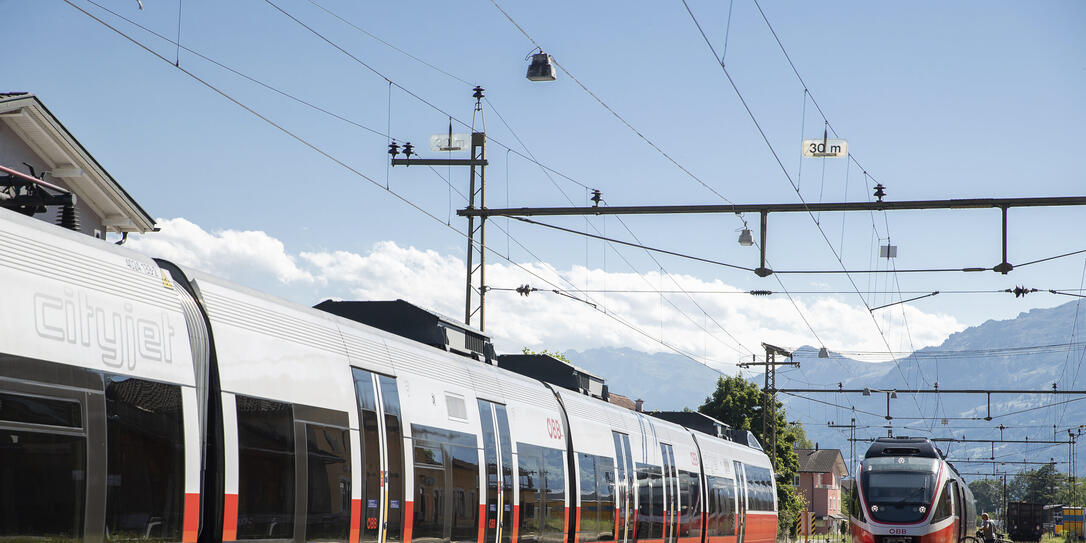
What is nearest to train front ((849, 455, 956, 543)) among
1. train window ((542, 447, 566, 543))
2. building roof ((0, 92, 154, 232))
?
train window ((542, 447, 566, 543))

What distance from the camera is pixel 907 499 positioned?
3177 centimetres

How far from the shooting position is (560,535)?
58.7ft

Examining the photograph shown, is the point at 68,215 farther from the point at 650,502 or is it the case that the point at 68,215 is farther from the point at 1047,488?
the point at 1047,488

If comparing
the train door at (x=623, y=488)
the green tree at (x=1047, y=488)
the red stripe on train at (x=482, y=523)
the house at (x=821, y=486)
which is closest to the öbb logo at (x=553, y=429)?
the red stripe on train at (x=482, y=523)

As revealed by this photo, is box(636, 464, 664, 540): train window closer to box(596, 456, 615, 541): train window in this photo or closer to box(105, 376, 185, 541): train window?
box(596, 456, 615, 541): train window

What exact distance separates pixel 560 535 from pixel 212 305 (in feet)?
31.5

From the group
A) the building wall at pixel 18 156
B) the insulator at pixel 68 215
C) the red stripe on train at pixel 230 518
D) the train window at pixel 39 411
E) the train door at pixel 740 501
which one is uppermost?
the building wall at pixel 18 156

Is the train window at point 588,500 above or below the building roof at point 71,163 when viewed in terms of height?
below

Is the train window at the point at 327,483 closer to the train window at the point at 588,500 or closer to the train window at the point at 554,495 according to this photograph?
the train window at the point at 554,495

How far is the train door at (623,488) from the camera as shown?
20906 mm

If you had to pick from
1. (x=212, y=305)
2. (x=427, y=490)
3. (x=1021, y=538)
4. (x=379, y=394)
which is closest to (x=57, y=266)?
(x=212, y=305)

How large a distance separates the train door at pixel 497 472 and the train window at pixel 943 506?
63.0 ft

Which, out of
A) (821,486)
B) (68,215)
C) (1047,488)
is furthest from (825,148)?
(1047,488)

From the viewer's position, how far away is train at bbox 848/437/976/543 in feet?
103
